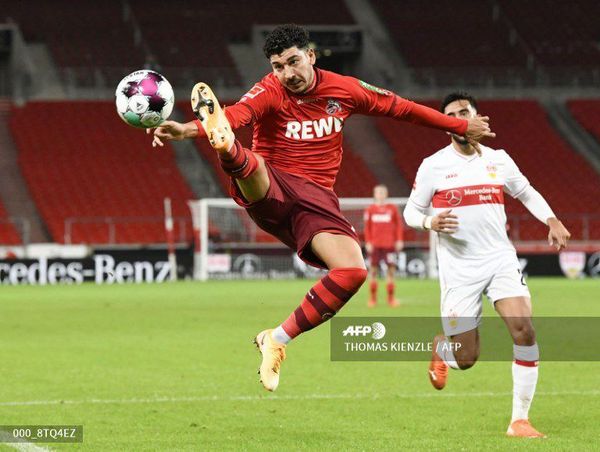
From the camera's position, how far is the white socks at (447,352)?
26.9 feet

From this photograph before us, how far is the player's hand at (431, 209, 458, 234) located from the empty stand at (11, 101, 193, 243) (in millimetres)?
23224

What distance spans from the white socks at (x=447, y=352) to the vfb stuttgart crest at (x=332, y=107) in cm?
210

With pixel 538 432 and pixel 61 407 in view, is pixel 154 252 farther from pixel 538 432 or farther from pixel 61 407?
pixel 538 432

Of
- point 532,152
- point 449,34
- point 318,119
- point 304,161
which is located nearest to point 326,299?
point 304,161

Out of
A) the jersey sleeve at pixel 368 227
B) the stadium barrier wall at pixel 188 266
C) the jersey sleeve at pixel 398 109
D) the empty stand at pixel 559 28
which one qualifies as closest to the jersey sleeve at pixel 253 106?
the jersey sleeve at pixel 398 109

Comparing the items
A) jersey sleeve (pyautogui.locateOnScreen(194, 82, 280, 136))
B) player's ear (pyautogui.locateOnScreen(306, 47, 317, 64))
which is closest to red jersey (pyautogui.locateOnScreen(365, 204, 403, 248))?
player's ear (pyautogui.locateOnScreen(306, 47, 317, 64))

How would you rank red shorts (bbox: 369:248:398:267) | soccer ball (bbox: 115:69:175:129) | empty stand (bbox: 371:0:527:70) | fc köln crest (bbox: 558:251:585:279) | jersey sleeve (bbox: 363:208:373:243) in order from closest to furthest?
soccer ball (bbox: 115:69:175:129) → jersey sleeve (bbox: 363:208:373:243) → red shorts (bbox: 369:248:398:267) → fc köln crest (bbox: 558:251:585:279) → empty stand (bbox: 371:0:527:70)

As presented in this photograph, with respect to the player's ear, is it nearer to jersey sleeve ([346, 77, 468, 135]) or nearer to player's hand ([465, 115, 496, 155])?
jersey sleeve ([346, 77, 468, 135])

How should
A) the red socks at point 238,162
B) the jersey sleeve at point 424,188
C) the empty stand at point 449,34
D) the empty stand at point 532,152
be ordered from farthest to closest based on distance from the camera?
the empty stand at point 449,34 → the empty stand at point 532,152 → the jersey sleeve at point 424,188 → the red socks at point 238,162

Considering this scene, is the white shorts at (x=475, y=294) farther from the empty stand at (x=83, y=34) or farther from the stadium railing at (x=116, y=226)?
the empty stand at (x=83, y=34)

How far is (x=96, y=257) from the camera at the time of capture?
Answer: 27.9 meters

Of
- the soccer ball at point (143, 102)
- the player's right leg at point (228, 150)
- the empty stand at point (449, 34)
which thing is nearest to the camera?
the player's right leg at point (228, 150)

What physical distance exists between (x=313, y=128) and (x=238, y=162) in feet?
3.09

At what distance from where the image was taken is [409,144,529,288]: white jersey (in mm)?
7961
